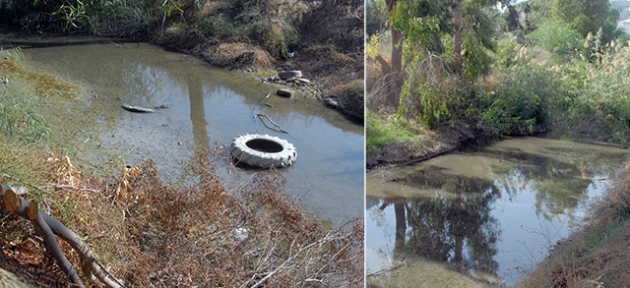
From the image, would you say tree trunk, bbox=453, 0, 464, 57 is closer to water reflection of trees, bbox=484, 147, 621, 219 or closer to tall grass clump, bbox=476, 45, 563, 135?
tall grass clump, bbox=476, 45, 563, 135

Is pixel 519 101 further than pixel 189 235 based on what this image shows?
Yes

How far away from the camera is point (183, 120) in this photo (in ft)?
18.6

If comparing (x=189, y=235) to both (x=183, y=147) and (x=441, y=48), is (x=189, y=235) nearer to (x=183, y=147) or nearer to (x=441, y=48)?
(x=441, y=48)

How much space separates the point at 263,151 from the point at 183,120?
Result: 3.30 feet

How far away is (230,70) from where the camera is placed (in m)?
7.98

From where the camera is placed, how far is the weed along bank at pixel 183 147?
263 cm

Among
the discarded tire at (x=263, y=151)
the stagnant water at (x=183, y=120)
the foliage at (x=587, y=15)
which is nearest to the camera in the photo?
the foliage at (x=587, y=15)

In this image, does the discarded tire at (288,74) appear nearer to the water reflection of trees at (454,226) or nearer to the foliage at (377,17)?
the foliage at (377,17)

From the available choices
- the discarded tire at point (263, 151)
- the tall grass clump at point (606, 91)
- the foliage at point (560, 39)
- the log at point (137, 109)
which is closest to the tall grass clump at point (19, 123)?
the discarded tire at point (263, 151)

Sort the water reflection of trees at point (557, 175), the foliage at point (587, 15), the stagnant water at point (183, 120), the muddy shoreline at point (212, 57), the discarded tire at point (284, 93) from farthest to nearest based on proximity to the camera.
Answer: the muddy shoreline at point (212, 57) → the discarded tire at point (284, 93) → the stagnant water at point (183, 120) → the water reflection of trees at point (557, 175) → the foliage at point (587, 15)

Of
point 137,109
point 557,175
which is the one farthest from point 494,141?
point 137,109

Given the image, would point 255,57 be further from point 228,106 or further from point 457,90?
point 457,90

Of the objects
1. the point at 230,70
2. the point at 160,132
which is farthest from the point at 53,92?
the point at 230,70

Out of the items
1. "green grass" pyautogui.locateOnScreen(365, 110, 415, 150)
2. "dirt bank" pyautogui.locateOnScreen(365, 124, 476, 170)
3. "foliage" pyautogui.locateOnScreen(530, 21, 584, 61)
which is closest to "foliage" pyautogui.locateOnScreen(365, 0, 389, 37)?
"green grass" pyautogui.locateOnScreen(365, 110, 415, 150)
